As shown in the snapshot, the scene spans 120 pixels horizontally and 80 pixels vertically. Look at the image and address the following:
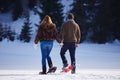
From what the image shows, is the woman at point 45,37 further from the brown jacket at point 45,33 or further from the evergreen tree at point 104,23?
the evergreen tree at point 104,23

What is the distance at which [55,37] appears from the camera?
10773 mm

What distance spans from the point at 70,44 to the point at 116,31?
73.8 feet

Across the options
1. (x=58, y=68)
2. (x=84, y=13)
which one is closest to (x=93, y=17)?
(x=84, y=13)

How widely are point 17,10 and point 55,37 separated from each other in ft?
101

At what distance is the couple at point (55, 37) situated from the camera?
10.6 m

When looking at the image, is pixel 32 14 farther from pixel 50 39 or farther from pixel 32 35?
pixel 50 39

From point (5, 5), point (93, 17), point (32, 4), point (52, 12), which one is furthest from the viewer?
point (32, 4)

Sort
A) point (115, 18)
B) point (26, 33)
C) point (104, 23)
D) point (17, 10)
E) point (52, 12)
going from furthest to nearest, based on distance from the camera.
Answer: point (17, 10), point (26, 33), point (52, 12), point (104, 23), point (115, 18)

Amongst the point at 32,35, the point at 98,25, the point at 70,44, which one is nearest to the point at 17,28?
the point at 32,35

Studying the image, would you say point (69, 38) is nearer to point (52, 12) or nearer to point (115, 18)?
point (115, 18)

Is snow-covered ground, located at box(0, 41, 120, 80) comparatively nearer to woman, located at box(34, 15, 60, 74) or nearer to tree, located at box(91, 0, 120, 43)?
woman, located at box(34, 15, 60, 74)

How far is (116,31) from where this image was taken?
33.0 m

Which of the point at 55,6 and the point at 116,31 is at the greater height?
the point at 55,6

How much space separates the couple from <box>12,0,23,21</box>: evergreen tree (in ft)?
97.0
